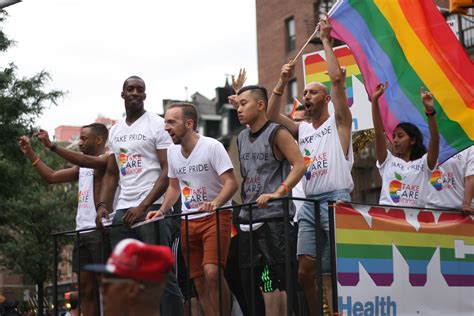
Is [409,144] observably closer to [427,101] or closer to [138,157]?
[427,101]

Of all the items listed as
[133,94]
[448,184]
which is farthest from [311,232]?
[133,94]

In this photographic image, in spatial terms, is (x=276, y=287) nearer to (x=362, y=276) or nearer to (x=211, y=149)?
(x=362, y=276)

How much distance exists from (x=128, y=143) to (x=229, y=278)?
60.1 inches

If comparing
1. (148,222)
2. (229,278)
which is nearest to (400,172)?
(229,278)

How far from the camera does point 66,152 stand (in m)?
8.64

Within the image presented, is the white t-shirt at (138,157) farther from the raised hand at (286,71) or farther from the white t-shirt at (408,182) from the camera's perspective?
the white t-shirt at (408,182)

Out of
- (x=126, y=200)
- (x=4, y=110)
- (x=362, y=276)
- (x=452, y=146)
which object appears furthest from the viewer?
(x=4, y=110)

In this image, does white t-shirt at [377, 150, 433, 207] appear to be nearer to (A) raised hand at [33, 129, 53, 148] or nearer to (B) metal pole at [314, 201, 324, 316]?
(B) metal pole at [314, 201, 324, 316]

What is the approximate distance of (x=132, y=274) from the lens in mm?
4035

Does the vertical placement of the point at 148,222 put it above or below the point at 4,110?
below

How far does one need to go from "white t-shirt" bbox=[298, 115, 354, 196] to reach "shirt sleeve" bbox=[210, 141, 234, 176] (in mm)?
667

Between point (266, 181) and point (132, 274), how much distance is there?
143 inches

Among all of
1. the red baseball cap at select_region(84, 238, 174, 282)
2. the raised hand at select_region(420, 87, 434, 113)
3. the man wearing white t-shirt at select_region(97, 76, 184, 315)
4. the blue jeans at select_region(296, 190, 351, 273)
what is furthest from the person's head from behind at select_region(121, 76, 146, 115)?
the red baseball cap at select_region(84, 238, 174, 282)

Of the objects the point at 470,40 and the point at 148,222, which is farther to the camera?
the point at 470,40
